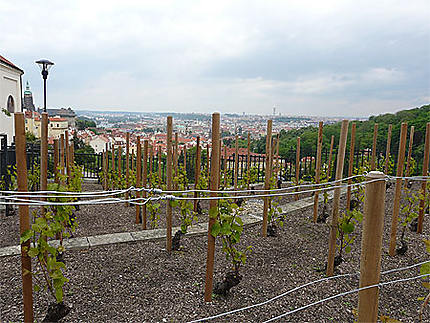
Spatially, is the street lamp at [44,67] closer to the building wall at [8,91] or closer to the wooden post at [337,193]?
the building wall at [8,91]

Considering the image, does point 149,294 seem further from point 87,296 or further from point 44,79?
point 44,79

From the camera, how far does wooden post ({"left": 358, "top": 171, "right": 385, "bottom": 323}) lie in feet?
4.89

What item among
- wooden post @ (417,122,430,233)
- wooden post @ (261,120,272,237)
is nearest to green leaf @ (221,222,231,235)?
wooden post @ (261,120,272,237)

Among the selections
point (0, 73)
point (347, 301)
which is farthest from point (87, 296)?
point (0, 73)

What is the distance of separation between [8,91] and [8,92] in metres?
0.06

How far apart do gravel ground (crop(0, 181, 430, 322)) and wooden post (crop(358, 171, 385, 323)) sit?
122 centimetres

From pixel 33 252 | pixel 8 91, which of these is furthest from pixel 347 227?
pixel 8 91

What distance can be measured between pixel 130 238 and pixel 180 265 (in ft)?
3.05

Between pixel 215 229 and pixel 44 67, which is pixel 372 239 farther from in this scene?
pixel 44 67

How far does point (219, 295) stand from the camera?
9.36 feet

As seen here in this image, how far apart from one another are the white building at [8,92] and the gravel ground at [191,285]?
57.1 ft

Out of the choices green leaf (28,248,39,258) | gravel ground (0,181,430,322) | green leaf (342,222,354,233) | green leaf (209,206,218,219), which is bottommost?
gravel ground (0,181,430,322)

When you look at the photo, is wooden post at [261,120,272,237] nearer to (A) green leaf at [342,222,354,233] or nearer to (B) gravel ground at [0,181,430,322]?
(B) gravel ground at [0,181,430,322]

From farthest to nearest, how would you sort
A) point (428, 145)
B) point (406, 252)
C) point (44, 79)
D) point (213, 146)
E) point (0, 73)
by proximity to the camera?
point (0, 73) → point (44, 79) → point (428, 145) → point (406, 252) → point (213, 146)
